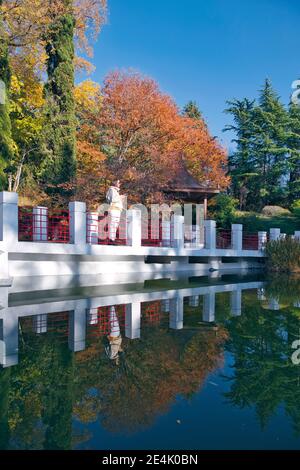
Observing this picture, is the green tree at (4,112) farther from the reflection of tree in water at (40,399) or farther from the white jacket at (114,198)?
the reflection of tree in water at (40,399)

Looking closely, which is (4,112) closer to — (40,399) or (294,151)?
(40,399)

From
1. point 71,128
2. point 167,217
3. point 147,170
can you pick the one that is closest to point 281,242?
point 167,217

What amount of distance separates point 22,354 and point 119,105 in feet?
37.7

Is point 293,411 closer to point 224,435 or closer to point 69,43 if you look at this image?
point 224,435

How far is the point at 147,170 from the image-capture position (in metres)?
13.8

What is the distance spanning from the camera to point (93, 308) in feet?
18.1

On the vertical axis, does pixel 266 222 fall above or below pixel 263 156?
below

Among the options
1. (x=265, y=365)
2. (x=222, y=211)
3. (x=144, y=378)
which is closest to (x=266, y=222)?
(x=222, y=211)

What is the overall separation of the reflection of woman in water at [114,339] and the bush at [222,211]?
16.0 meters

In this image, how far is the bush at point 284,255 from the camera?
13672 millimetres

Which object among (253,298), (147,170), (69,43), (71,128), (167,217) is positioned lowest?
(253,298)

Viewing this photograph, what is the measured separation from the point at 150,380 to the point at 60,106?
1358 cm

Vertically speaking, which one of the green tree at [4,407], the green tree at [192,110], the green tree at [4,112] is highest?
the green tree at [192,110]

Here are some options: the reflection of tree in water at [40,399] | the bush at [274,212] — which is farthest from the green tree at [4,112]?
the bush at [274,212]
